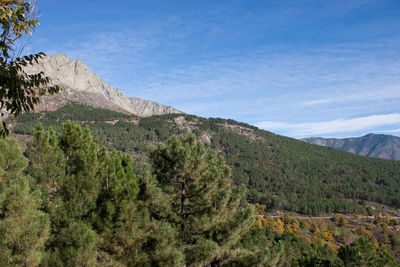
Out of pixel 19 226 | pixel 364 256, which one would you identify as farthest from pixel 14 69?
pixel 364 256

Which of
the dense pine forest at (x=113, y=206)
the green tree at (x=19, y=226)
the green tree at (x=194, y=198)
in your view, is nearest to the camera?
the green tree at (x=19, y=226)

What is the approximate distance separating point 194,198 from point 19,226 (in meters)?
7.72

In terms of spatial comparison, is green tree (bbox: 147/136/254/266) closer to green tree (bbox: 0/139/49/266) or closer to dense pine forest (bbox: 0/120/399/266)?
dense pine forest (bbox: 0/120/399/266)

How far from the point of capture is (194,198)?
13516 mm

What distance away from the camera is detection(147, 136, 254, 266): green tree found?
12664 millimetres

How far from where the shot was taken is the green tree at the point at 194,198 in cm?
1266

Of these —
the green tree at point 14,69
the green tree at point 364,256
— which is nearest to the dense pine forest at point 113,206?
the green tree at point 364,256

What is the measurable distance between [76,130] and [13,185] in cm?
442

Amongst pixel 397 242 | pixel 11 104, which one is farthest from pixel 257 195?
pixel 11 104

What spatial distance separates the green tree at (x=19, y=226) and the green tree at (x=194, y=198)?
17.0 ft

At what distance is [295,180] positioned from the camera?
6801 inches

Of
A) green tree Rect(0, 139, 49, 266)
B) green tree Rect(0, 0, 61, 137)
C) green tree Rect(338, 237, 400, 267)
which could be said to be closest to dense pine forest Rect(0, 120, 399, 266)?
green tree Rect(0, 139, 49, 266)

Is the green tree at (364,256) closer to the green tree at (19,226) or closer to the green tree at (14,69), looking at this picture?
the green tree at (19,226)

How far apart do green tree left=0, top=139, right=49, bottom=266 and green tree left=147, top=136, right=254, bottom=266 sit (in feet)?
17.0
